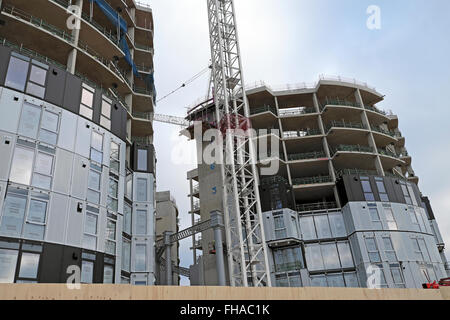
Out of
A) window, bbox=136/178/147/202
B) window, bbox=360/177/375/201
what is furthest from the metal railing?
window, bbox=136/178/147/202

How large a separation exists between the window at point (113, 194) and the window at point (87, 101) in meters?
4.78

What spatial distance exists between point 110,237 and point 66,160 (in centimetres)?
597

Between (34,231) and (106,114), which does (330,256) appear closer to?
(106,114)

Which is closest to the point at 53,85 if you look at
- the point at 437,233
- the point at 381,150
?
the point at 381,150

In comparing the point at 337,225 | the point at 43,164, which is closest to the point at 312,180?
the point at 337,225

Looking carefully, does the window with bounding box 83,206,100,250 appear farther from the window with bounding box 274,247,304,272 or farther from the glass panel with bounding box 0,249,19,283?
the window with bounding box 274,247,304,272

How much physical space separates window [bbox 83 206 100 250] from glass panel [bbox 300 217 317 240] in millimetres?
25029

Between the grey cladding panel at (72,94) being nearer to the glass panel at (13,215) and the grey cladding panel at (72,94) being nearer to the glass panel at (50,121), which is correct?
the glass panel at (50,121)

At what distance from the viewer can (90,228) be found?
79.3ft

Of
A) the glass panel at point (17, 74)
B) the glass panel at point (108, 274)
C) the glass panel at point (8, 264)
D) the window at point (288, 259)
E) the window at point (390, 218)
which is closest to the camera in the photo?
the glass panel at point (8, 264)

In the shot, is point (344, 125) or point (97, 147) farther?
point (344, 125)

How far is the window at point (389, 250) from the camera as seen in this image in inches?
1513

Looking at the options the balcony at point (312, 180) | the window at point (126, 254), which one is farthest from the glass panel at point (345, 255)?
the window at point (126, 254)
